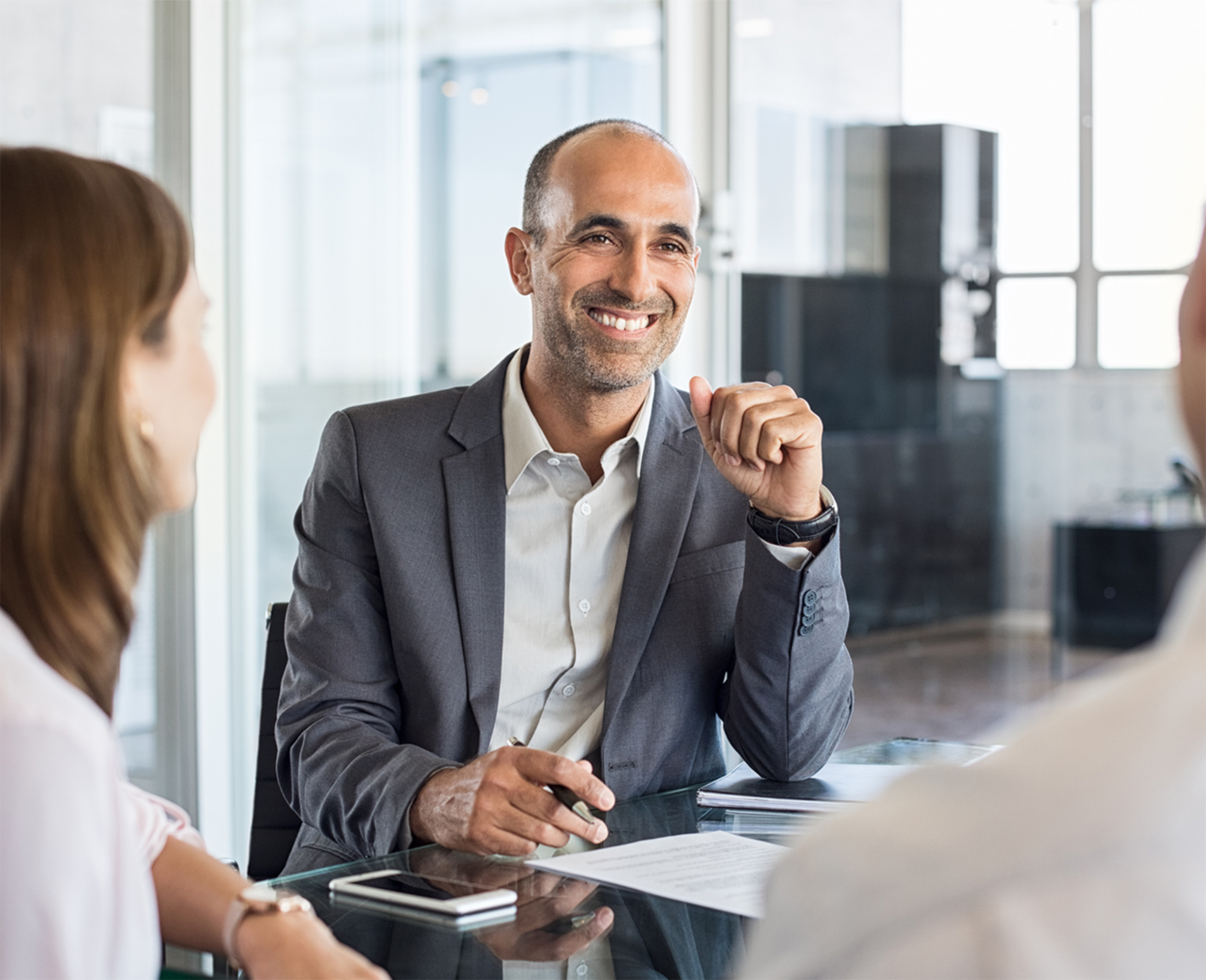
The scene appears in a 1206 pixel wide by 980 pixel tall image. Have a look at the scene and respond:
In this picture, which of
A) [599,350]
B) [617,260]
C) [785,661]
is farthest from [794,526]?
[617,260]

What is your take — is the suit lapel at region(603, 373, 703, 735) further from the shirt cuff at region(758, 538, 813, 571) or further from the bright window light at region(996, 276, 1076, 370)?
the bright window light at region(996, 276, 1076, 370)

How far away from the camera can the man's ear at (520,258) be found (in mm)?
2279

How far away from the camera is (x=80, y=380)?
0.95 metres

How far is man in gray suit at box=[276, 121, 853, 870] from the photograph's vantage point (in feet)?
6.13

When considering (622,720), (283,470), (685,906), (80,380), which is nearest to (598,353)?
(622,720)

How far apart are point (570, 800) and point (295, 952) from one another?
1.53ft

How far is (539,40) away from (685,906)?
3068mm

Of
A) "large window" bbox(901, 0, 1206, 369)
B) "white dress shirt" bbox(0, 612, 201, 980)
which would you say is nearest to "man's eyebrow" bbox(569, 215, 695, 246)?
"white dress shirt" bbox(0, 612, 201, 980)

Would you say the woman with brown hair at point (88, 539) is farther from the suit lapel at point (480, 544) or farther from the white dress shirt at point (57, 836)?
the suit lapel at point (480, 544)

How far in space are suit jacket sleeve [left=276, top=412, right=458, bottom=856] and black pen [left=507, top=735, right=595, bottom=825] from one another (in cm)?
22

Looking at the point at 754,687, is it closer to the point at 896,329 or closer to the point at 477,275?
the point at 477,275

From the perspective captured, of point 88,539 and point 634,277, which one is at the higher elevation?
point 634,277

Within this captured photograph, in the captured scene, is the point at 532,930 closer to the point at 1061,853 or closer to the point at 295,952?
the point at 295,952

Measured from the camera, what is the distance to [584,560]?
6.61ft
